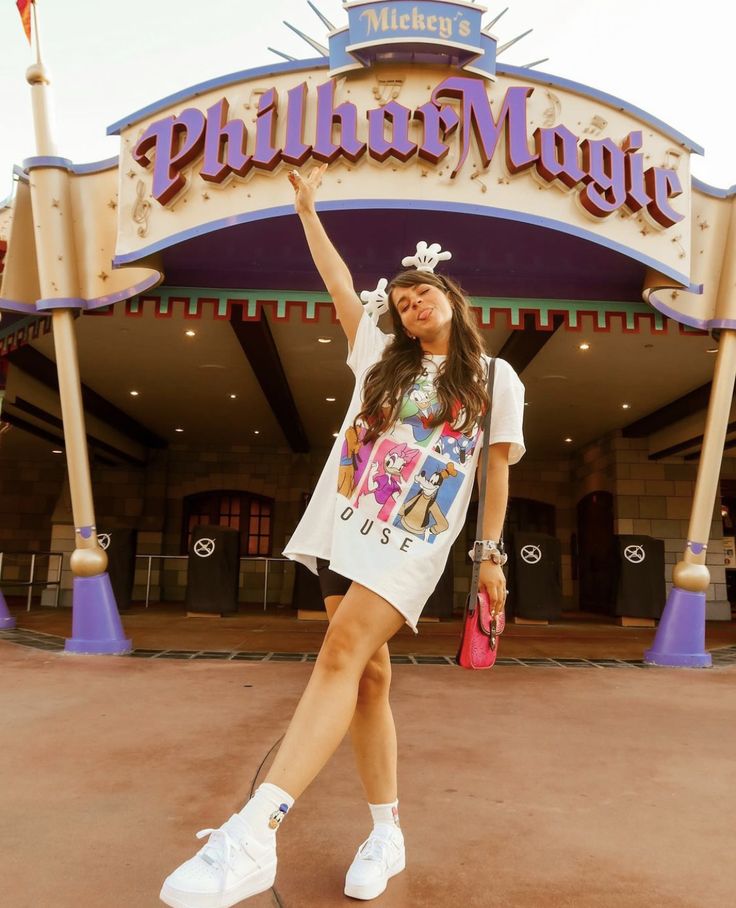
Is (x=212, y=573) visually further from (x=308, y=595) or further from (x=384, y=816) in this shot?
(x=384, y=816)

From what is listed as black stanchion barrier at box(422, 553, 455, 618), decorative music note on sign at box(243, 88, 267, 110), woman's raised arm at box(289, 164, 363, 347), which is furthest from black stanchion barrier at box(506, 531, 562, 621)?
woman's raised arm at box(289, 164, 363, 347)

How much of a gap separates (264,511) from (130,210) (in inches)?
374

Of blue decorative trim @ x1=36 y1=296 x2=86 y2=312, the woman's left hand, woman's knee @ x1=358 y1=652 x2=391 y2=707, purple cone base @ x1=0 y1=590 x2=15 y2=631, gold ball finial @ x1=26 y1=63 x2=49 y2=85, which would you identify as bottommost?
purple cone base @ x1=0 y1=590 x2=15 y2=631

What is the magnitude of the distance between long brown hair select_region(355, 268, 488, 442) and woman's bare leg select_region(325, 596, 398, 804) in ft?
1.55

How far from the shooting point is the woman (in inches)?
57.8

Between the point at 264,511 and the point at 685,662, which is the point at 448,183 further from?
the point at 264,511

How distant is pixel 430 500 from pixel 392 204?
374cm

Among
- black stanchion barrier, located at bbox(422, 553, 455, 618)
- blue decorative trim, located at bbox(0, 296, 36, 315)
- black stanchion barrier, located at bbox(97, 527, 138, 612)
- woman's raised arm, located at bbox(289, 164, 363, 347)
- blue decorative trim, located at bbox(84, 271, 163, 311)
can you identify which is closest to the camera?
woman's raised arm, located at bbox(289, 164, 363, 347)

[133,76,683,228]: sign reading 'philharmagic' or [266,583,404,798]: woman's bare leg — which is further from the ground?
[133,76,683,228]: sign reading 'philharmagic'

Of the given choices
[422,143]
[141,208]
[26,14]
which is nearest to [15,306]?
[141,208]

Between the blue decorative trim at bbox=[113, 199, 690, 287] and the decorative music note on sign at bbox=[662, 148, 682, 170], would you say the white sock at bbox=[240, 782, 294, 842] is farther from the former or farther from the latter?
the decorative music note on sign at bbox=[662, 148, 682, 170]

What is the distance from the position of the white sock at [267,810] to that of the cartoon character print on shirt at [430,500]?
0.61m

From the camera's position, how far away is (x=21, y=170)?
5.56 meters

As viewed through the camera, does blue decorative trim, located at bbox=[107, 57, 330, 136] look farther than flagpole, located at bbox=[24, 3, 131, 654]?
No
